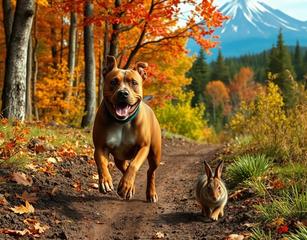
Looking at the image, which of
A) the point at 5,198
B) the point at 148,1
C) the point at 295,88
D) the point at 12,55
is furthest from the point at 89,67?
the point at 5,198

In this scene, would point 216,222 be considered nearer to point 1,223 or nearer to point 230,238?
point 230,238

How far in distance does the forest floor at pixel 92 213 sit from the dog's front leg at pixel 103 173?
0.49 meters

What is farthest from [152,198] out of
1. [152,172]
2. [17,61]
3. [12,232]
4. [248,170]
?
[17,61]

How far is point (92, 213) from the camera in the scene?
20.6 feet

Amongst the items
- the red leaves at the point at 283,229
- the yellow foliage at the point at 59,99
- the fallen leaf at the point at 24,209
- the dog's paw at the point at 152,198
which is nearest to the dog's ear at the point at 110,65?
the fallen leaf at the point at 24,209

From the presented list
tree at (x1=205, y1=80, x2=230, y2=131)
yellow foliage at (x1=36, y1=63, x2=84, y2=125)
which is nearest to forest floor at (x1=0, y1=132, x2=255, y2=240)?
A: yellow foliage at (x1=36, y1=63, x2=84, y2=125)

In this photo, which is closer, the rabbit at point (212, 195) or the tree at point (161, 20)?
the rabbit at point (212, 195)

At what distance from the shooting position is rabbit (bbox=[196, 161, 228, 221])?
5.82 meters

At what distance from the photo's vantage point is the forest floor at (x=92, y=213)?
5297 mm

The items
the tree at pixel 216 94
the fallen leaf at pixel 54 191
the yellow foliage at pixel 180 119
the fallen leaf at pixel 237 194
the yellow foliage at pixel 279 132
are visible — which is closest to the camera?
the fallen leaf at pixel 54 191

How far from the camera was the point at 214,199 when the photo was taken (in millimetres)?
5797

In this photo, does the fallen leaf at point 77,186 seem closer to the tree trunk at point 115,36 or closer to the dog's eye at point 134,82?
→ the dog's eye at point 134,82

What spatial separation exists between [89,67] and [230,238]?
42.6 feet

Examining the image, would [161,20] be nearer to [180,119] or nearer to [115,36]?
[115,36]
